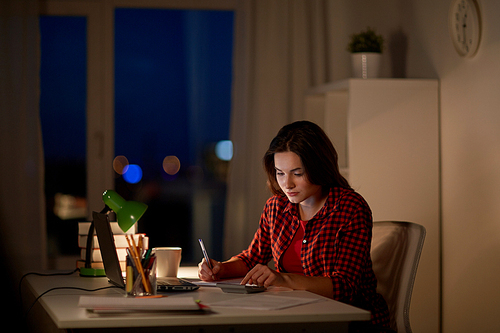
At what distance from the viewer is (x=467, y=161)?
2807mm

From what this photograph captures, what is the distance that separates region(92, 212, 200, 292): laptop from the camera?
171 cm

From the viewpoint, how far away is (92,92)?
13.0 feet

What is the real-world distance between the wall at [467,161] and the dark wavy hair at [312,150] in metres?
0.92

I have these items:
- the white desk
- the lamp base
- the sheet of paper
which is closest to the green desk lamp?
the lamp base

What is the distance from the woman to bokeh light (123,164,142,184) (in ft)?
6.51

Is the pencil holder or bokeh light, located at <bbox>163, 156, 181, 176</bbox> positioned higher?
bokeh light, located at <bbox>163, 156, 181, 176</bbox>

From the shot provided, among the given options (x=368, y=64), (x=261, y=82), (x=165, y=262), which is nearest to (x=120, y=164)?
(x=261, y=82)

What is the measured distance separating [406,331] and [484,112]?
1200 millimetres

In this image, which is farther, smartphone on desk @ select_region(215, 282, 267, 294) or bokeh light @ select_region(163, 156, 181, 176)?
bokeh light @ select_region(163, 156, 181, 176)

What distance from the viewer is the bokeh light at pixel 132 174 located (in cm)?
405

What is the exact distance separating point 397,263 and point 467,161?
1.02 metres

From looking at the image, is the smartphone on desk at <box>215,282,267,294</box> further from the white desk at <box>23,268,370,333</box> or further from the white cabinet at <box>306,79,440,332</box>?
the white cabinet at <box>306,79,440,332</box>

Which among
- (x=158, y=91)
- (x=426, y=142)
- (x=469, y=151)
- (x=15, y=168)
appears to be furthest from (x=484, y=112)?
(x=15, y=168)

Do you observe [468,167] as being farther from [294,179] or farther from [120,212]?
[120,212]
